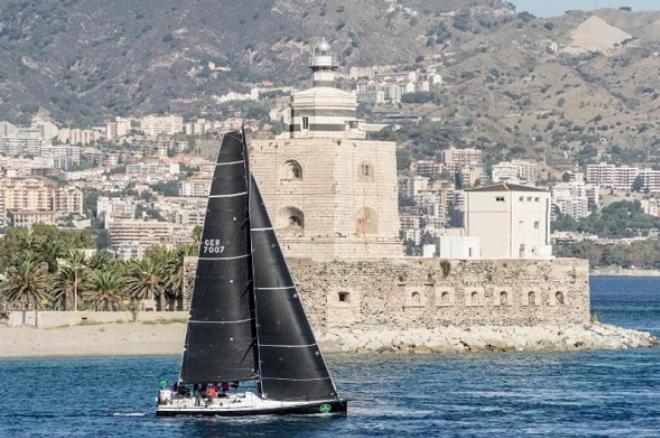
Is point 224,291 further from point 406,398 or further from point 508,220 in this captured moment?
point 508,220

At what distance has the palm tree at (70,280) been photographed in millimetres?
67375

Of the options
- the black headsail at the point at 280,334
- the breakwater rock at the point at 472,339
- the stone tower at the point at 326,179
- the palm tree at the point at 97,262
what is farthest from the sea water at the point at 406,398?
the palm tree at the point at 97,262

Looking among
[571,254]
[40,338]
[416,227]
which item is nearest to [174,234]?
[416,227]

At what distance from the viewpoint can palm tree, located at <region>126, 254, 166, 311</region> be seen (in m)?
67.2

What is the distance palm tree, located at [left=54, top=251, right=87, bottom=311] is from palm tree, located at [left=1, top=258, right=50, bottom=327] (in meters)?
0.60

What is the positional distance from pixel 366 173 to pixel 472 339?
6251mm

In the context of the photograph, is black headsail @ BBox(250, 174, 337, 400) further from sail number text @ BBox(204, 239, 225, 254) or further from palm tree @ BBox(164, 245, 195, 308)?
palm tree @ BBox(164, 245, 195, 308)

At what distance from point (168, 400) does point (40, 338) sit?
61.4 ft

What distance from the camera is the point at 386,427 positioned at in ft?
143

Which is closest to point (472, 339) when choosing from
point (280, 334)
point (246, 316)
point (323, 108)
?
point (323, 108)

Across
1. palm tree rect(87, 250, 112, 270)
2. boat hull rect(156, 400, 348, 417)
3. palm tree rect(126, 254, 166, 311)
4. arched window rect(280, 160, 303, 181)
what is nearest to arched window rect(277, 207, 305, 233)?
arched window rect(280, 160, 303, 181)

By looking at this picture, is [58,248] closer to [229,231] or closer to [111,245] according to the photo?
[229,231]

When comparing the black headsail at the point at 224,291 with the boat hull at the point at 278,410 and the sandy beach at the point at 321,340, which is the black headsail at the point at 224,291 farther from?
the sandy beach at the point at 321,340

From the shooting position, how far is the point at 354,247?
63906 millimetres
